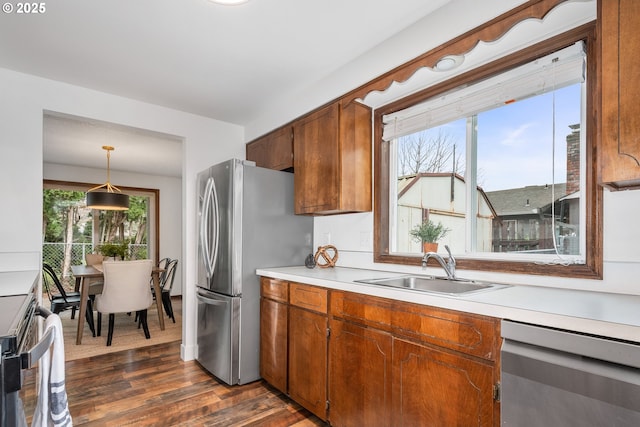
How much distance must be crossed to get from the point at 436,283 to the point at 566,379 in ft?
3.27

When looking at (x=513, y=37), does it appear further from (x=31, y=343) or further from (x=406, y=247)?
(x=31, y=343)

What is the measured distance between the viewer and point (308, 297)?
222 cm

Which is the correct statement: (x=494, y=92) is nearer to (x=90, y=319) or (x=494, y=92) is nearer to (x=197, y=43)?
(x=197, y=43)

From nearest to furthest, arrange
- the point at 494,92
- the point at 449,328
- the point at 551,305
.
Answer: the point at 551,305 < the point at 449,328 < the point at 494,92

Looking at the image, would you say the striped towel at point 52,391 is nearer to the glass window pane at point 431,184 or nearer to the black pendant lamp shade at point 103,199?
the glass window pane at point 431,184

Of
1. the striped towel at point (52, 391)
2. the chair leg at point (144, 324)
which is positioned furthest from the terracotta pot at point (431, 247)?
the chair leg at point (144, 324)

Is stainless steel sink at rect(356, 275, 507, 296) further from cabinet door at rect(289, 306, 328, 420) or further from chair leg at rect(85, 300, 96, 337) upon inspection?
chair leg at rect(85, 300, 96, 337)

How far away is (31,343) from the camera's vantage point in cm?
124

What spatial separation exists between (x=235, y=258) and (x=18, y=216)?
5.56 feet

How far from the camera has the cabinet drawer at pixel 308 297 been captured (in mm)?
2094

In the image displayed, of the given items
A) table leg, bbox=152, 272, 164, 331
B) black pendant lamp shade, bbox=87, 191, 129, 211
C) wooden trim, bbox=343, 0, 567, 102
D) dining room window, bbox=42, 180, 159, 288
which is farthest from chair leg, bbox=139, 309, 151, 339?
wooden trim, bbox=343, 0, 567, 102

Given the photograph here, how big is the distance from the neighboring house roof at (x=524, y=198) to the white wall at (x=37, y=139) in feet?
9.02

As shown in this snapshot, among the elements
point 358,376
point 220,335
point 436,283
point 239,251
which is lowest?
point 220,335

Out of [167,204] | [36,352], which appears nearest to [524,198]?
[36,352]
